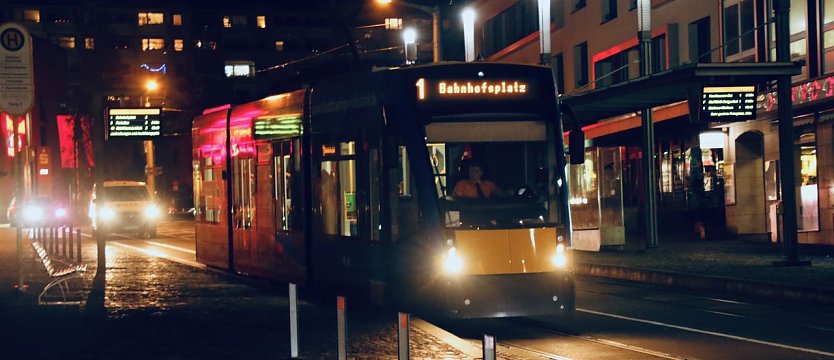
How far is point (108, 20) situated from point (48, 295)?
4466 inches

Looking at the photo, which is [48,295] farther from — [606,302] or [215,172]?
[606,302]

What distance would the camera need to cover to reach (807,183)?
31094mm

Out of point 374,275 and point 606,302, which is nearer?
point 374,275

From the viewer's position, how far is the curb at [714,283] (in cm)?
1816

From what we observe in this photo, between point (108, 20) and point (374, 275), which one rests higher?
point (108, 20)

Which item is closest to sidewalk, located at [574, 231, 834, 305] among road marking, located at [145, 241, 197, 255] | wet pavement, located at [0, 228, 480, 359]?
wet pavement, located at [0, 228, 480, 359]

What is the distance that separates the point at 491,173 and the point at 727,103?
11.5m

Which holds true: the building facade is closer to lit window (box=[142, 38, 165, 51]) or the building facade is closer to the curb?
the curb

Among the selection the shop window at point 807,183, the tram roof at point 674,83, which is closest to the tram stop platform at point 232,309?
the shop window at point 807,183

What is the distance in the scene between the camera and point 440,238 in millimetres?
14219

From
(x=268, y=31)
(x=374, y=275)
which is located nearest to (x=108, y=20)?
(x=268, y=31)

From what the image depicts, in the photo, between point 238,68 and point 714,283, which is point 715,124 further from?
point 238,68

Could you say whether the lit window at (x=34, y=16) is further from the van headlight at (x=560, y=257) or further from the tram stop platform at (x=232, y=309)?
the van headlight at (x=560, y=257)

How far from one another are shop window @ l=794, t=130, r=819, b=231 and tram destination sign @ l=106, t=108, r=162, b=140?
22.4 metres
